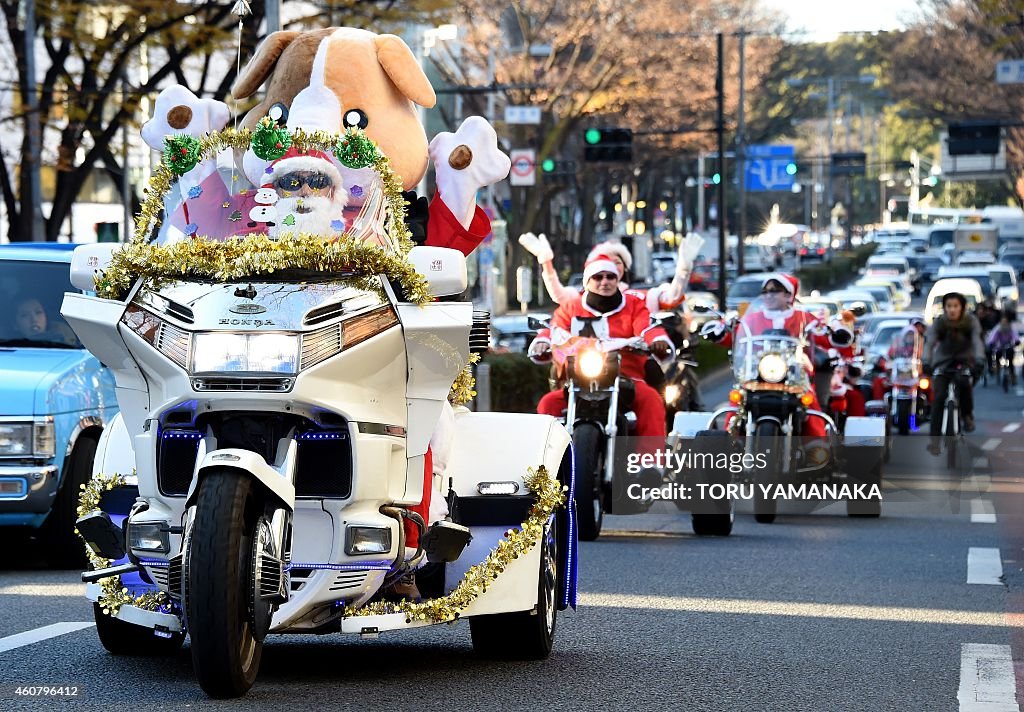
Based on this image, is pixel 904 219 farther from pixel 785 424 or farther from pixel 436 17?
pixel 785 424

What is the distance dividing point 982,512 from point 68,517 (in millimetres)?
8166

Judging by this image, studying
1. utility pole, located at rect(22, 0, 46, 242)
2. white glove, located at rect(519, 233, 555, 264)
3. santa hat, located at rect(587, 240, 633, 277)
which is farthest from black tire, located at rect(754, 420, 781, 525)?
utility pole, located at rect(22, 0, 46, 242)

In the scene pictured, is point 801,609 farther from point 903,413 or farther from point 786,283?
point 903,413

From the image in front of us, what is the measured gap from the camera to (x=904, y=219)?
183 m

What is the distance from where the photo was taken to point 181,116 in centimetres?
887

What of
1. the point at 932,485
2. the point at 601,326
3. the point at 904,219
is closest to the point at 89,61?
the point at 932,485

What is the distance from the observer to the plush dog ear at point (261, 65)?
9586mm

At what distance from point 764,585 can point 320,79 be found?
155 inches

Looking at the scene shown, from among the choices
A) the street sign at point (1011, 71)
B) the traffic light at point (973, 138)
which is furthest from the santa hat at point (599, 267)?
the traffic light at point (973, 138)

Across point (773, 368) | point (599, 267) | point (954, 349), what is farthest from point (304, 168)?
point (954, 349)

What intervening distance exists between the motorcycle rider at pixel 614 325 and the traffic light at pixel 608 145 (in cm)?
2560

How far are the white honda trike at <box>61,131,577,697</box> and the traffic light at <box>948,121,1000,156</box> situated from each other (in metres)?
45.0

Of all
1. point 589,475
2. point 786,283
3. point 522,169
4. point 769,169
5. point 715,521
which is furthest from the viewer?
point 769,169

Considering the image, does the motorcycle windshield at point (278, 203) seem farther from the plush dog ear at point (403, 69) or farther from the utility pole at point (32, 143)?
the utility pole at point (32, 143)
